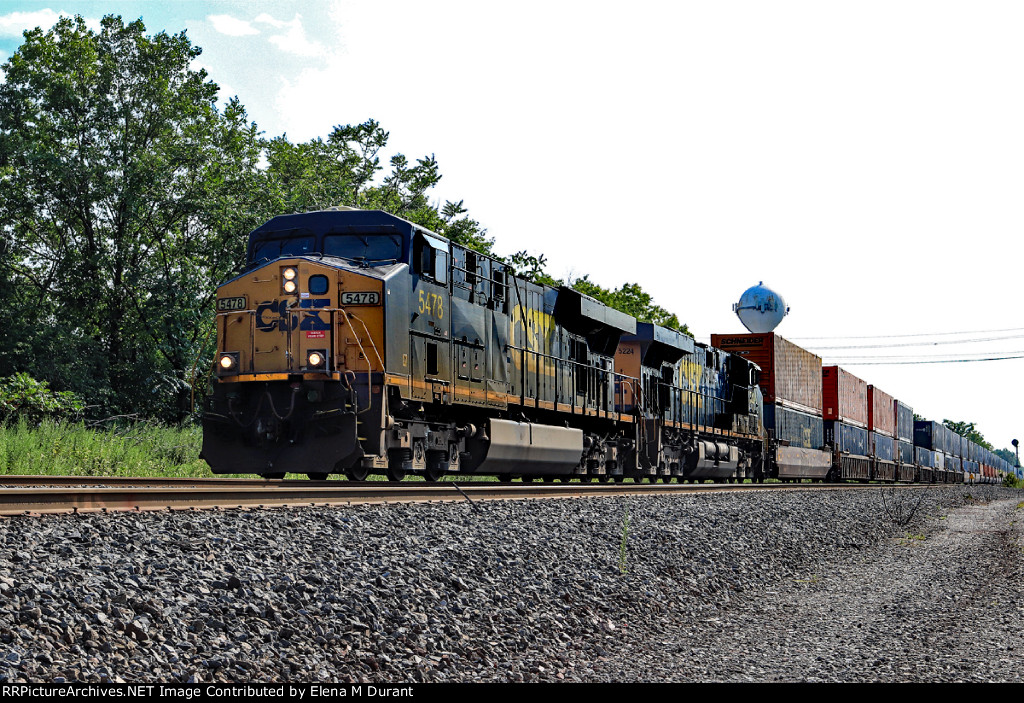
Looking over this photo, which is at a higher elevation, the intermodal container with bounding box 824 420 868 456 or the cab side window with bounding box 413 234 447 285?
the cab side window with bounding box 413 234 447 285

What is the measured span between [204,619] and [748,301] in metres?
52.0

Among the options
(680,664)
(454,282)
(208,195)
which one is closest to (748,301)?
(208,195)

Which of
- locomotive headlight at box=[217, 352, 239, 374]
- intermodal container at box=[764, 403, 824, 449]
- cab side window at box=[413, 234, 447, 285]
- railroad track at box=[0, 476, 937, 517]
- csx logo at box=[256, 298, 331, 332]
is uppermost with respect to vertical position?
cab side window at box=[413, 234, 447, 285]

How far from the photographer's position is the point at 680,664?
605 cm

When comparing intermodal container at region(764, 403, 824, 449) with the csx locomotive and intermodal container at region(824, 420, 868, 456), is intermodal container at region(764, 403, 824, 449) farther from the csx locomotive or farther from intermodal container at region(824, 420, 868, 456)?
the csx locomotive

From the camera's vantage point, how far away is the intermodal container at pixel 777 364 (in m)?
29.2

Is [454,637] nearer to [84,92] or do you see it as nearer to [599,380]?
[599,380]

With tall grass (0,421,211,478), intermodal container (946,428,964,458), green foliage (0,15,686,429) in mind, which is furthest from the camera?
intermodal container (946,428,964,458)

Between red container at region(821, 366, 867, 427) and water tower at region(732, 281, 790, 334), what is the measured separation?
14.4m

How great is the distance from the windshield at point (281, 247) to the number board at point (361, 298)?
1487 millimetres

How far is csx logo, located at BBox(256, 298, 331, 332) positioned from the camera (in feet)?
38.6

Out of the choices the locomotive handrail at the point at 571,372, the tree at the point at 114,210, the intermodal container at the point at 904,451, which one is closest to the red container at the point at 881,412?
the intermodal container at the point at 904,451

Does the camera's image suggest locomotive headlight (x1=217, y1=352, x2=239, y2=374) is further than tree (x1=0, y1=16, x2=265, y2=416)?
No

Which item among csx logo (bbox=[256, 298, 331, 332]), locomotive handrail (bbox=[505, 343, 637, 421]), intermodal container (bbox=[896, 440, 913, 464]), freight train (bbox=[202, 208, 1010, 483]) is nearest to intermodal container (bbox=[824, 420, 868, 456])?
intermodal container (bbox=[896, 440, 913, 464])
